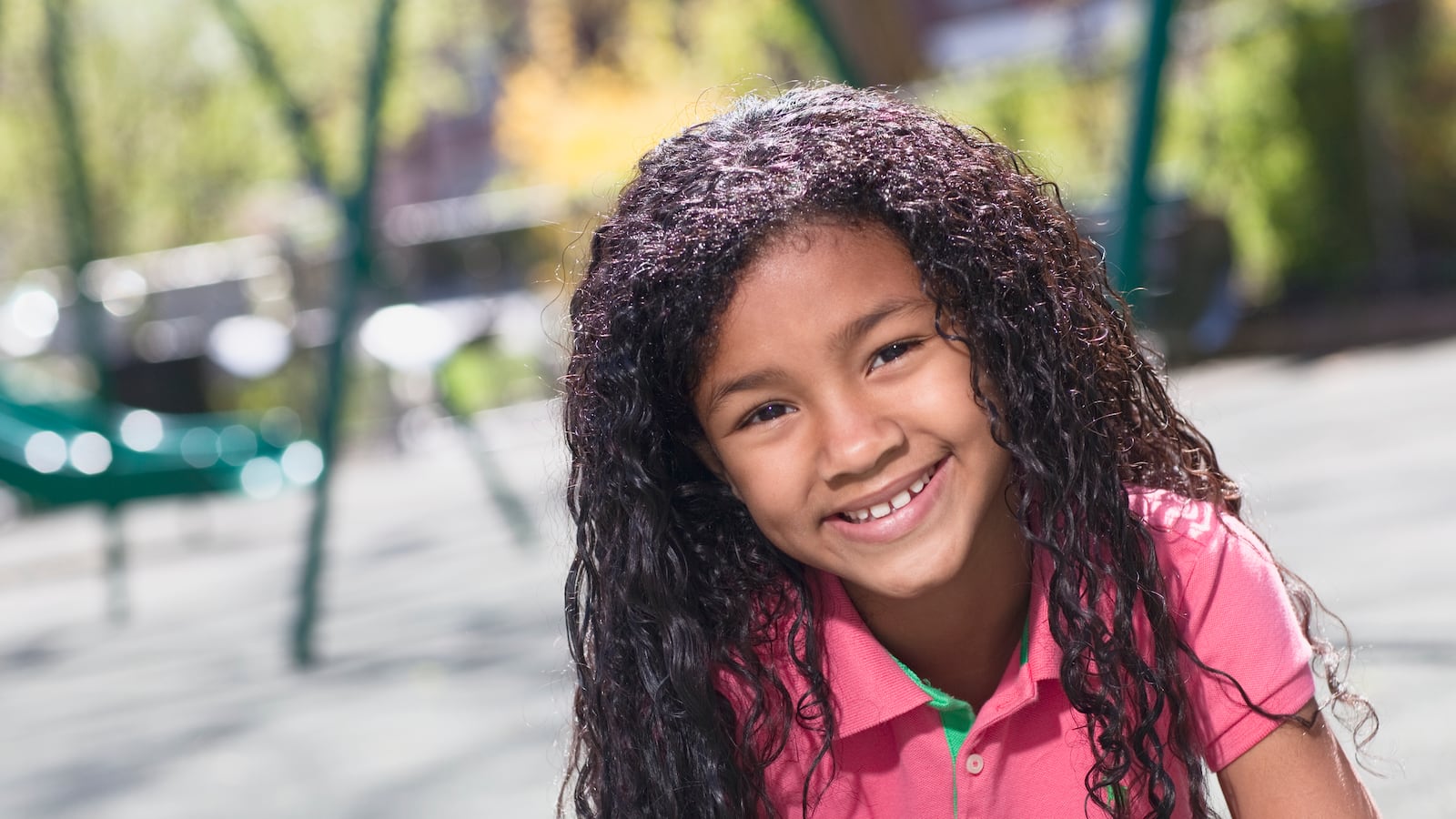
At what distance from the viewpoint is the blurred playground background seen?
3.08 m

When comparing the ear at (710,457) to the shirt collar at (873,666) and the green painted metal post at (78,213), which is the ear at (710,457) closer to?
the shirt collar at (873,666)

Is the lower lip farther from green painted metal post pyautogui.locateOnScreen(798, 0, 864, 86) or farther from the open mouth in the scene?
green painted metal post pyautogui.locateOnScreen(798, 0, 864, 86)

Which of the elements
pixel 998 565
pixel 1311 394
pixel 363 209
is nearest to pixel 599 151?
pixel 1311 394

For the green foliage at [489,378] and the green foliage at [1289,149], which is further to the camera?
the green foliage at [489,378]

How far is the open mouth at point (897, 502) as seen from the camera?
4.64 ft

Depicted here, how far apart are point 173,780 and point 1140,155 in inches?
82.2

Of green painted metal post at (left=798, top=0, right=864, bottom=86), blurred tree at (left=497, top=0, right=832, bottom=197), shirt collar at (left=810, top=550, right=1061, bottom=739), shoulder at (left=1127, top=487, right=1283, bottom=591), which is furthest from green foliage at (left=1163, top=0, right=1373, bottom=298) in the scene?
shirt collar at (left=810, top=550, right=1061, bottom=739)

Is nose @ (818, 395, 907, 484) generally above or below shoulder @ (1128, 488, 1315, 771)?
above

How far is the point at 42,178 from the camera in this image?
1631 cm

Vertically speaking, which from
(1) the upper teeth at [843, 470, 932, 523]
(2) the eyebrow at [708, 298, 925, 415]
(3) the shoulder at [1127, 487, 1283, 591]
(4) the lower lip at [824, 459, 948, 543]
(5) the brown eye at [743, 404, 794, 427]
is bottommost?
(3) the shoulder at [1127, 487, 1283, 591]

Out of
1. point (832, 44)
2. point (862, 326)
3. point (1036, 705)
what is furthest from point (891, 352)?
point (832, 44)

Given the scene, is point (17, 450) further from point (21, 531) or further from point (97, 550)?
point (21, 531)

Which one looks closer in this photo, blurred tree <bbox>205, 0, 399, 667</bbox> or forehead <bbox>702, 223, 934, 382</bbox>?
forehead <bbox>702, 223, 934, 382</bbox>

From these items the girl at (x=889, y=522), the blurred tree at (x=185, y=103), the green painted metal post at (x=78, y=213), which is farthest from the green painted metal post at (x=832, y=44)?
the blurred tree at (x=185, y=103)
